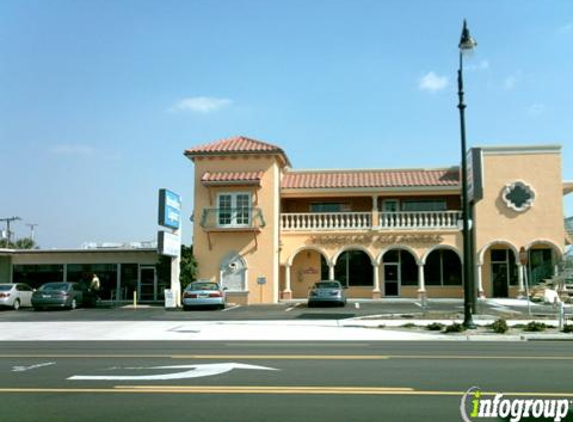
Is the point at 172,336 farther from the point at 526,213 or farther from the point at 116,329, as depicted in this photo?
the point at 526,213

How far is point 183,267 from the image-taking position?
33.9 m

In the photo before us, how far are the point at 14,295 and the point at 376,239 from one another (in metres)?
19.4

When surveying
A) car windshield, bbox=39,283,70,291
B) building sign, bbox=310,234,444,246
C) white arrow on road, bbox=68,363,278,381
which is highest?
building sign, bbox=310,234,444,246

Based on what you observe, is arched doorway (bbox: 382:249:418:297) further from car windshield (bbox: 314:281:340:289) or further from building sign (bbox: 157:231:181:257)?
building sign (bbox: 157:231:181:257)

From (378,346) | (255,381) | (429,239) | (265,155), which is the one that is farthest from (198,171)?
(255,381)

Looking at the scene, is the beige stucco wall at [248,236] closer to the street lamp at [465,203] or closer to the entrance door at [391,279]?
the entrance door at [391,279]

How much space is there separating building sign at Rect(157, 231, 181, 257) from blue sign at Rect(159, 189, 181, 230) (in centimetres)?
55

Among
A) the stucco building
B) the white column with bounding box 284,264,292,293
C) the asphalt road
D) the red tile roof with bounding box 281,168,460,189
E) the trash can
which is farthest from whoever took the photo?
the red tile roof with bounding box 281,168,460,189

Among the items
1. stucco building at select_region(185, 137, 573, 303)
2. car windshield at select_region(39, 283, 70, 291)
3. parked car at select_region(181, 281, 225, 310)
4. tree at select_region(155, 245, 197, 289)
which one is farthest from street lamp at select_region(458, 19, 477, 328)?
car windshield at select_region(39, 283, 70, 291)

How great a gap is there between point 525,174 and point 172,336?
79.2ft

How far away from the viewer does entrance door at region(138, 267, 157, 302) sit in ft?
125

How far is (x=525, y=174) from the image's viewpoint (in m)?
34.8

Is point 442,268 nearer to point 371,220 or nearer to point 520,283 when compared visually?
point 520,283

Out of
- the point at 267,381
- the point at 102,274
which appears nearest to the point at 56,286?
the point at 102,274
